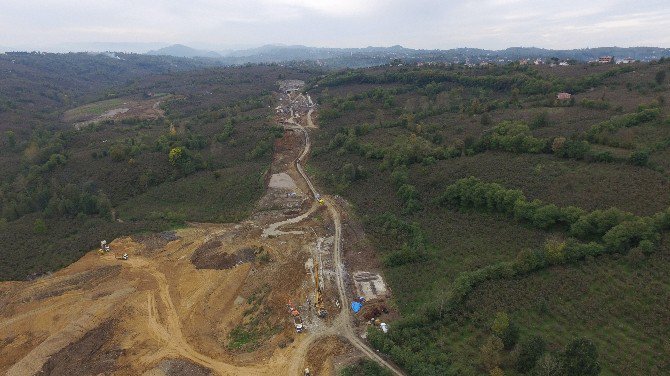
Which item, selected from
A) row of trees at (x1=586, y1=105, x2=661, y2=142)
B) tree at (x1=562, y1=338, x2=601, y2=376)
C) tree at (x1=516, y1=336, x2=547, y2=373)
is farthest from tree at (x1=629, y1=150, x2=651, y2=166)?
tree at (x1=562, y1=338, x2=601, y2=376)

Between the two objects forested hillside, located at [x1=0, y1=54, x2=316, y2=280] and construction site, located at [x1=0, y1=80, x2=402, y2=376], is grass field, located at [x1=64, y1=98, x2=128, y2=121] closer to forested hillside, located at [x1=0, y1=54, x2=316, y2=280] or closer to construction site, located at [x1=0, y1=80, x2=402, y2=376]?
forested hillside, located at [x1=0, y1=54, x2=316, y2=280]

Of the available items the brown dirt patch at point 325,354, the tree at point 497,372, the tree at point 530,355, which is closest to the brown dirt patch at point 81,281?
the brown dirt patch at point 325,354

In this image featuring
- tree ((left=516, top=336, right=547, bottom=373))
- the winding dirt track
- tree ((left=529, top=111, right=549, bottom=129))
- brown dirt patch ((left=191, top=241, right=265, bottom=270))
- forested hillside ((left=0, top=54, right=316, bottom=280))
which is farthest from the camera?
tree ((left=529, top=111, right=549, bottom=129))

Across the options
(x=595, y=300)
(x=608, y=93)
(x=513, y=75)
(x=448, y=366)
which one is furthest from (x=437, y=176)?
(x=513, y=75)

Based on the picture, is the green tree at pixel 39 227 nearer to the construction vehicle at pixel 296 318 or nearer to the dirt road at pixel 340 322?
the dirt road at pixel 340 322

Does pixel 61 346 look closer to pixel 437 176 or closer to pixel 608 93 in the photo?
pixel 437 176
